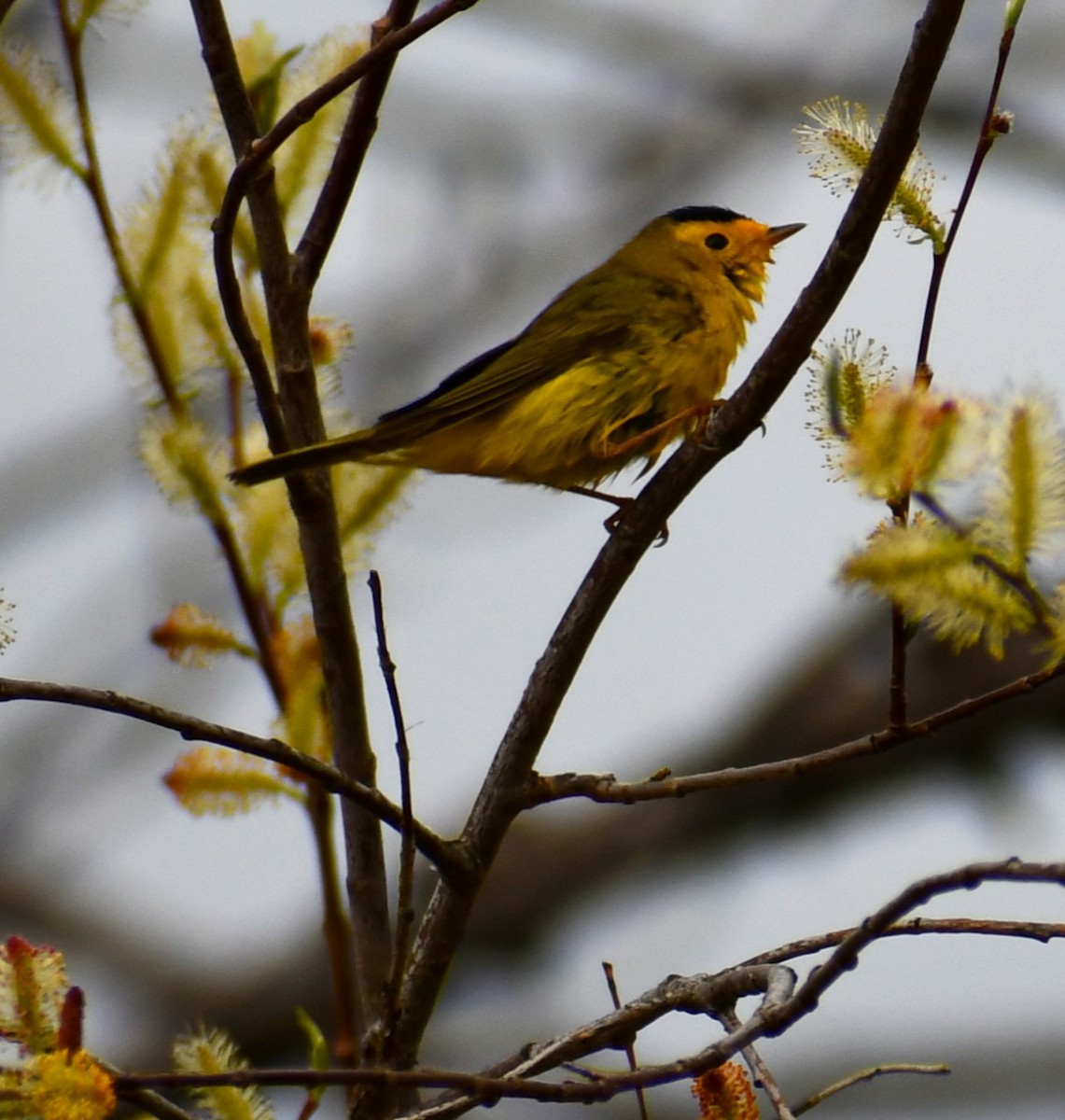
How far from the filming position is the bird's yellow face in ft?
13.5

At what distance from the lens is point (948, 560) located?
4.82ft

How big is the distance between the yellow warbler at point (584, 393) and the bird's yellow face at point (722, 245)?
0.18 meters

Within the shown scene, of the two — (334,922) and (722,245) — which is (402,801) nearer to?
(334,922)

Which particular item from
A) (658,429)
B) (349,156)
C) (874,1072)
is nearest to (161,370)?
(349,156)

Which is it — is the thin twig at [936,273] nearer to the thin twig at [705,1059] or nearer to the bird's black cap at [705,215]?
the thin twig at [705,1059]

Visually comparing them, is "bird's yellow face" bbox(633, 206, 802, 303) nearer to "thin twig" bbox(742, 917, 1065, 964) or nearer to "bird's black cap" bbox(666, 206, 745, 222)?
"bird's black cap" bbox(666, 206, 745, 222)

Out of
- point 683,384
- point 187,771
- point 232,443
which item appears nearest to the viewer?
point 187,771

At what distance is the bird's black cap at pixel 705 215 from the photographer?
14.4ft

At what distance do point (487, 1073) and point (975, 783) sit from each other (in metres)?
5.47

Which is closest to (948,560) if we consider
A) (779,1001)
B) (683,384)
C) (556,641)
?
(779,1001)

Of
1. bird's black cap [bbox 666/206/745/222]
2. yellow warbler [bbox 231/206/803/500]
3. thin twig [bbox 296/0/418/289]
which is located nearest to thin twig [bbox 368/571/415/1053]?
thin twig [bbox 296/0/418/289]

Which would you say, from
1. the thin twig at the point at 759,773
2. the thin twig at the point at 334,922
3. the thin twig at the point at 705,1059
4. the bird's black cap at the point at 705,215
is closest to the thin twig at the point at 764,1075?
the thin twig at the point at 705,1059

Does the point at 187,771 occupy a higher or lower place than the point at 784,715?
lower

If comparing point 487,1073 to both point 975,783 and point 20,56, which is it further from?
point 975,783
